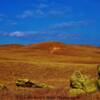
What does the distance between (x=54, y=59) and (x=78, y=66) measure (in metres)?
15.1

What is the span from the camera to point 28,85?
41.8 m

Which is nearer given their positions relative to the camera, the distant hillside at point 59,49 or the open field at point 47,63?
the open field at point 47,63

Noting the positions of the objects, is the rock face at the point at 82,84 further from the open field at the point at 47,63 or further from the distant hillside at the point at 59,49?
the distant hillside at the point at 59,49

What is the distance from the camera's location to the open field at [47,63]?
1976 inches

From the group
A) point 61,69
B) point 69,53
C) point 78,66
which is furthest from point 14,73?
point 69,53

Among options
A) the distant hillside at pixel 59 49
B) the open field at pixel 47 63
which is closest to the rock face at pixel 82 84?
the open field at pixel 47 63

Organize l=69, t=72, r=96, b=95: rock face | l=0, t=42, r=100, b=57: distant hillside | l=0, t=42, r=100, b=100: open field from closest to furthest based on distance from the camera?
1. l=69, t=72, r=96, b=95: rock face
2. l=0, t=42, r=100, b=100: open field
3. l=0, t=42, r=100, b=57: distant hillside

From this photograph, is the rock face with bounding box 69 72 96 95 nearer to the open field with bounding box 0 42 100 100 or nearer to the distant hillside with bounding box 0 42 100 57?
the open field with bounding box 0 42 100 100

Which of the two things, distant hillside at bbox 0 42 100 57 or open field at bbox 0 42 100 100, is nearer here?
open field at bbox 0 42 100 100

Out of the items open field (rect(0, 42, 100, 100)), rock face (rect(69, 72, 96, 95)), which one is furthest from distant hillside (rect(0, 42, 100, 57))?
rock face (rect(69, 72, 96, 95))

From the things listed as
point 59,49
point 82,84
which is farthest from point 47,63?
point 82,84

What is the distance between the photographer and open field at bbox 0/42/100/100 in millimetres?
50191

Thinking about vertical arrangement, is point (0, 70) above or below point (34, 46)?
below

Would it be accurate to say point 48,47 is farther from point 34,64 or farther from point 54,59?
point 34,64
